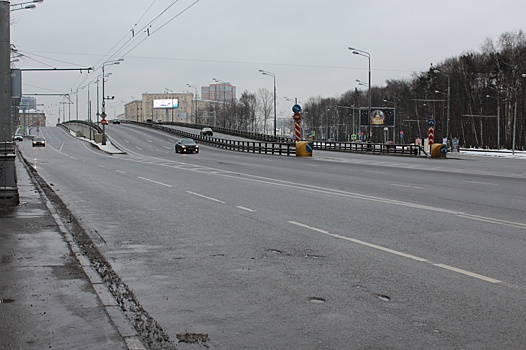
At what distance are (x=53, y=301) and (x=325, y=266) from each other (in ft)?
11.8

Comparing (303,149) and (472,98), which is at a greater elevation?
(472,98)

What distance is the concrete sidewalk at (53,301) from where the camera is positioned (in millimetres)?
5070

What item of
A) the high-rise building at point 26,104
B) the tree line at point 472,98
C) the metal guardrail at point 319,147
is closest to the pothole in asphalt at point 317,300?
the metal guardrail at point 319,147

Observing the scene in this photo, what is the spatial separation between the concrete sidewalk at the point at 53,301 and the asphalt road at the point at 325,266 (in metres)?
0.49

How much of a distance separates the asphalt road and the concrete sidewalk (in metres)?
0.49

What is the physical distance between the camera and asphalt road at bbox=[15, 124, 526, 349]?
5.46 metres

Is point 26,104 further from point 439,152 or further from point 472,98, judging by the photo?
point 439,152

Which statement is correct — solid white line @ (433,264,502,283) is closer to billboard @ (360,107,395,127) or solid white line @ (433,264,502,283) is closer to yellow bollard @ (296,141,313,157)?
yellow bollard @ (296,141,313,157)

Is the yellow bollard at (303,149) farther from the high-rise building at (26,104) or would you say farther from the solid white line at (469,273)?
the high-rise building at (26,104)

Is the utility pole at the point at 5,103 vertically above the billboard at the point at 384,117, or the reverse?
the billboard at the point at 384,117

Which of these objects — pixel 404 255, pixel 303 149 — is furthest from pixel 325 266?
pixel 303 149

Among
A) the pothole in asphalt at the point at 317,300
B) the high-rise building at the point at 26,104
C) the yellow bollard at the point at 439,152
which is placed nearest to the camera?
the pothole in asphalt at the point at 317,300

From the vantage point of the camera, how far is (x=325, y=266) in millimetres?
8062

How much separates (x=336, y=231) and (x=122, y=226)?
441 centimetres
